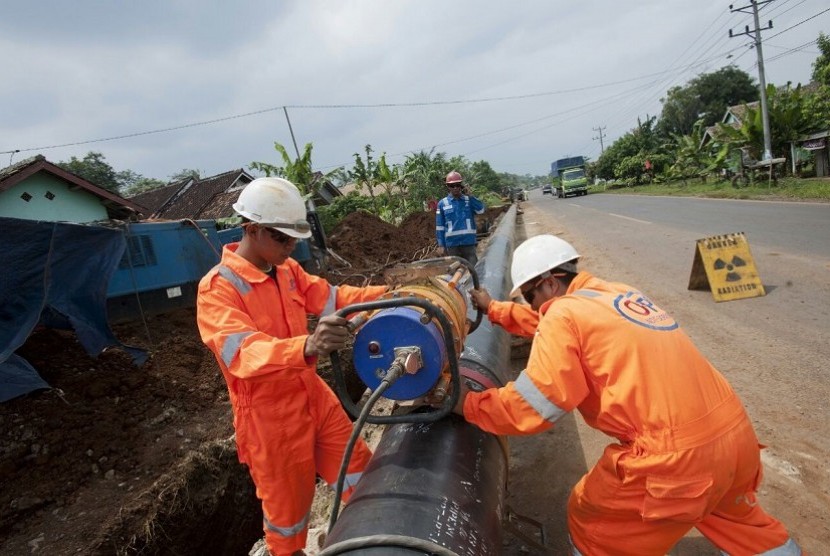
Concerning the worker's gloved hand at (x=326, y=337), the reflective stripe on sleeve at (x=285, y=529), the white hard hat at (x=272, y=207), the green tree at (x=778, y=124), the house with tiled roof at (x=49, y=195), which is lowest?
the reflective stripe on sleeve at (x=285, y=529)

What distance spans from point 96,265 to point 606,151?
46.2 metres

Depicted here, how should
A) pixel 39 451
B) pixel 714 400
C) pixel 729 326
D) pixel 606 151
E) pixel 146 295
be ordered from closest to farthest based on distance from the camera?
pixel 714 400 < pixel 39 451 < pixel 729 326 < pixel 146 295 < pixel 606 151

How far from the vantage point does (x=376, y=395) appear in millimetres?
1521

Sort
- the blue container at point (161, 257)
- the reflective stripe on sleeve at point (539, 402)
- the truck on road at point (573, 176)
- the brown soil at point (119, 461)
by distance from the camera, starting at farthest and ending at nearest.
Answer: the truck on road at point (573, 176) < the blue container at point (161, 257) < the brown soil at point (119, 461) < the reflective stripe on sleeve at point (539, 402)

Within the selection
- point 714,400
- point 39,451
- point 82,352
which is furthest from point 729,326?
→ point 82,352

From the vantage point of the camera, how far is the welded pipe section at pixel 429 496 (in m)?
1.38

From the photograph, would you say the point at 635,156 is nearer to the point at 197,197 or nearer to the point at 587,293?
the point at 197,197

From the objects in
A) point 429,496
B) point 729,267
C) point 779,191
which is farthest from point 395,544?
point 779,191

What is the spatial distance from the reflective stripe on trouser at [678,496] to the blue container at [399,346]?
752 millimetres

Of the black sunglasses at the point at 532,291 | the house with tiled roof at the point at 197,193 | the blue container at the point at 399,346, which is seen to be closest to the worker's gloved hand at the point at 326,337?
the blue container at the point at 399,346

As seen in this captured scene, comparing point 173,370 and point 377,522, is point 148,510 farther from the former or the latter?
point 377,522

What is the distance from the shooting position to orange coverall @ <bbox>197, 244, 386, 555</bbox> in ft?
6.29

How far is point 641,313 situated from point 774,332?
3.69m

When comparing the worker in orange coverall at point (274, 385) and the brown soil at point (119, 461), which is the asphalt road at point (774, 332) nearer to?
the worker in orange coverall at point (274, 385)
